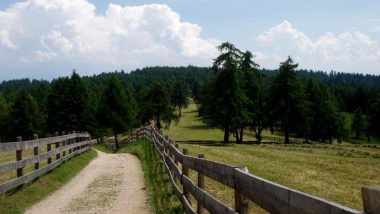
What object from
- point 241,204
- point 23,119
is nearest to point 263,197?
point 241,204

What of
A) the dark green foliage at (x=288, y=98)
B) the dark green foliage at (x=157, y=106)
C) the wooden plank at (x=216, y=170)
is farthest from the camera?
the dark green foliage at (x=157, y=106)

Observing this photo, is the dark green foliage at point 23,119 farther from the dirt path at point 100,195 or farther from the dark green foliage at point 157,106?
the dirt path at point 100,195

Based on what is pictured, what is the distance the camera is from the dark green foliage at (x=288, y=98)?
5756 centimetres

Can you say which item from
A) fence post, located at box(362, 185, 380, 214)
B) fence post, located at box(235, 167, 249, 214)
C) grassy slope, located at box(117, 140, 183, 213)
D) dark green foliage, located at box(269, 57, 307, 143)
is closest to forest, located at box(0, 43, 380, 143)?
dark green foliage, located at box(269, 57, 307, 143)

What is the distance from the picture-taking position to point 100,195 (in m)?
13.2

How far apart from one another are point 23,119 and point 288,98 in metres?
47.4

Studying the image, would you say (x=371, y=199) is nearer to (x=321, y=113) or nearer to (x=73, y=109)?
(x=73, y=109)

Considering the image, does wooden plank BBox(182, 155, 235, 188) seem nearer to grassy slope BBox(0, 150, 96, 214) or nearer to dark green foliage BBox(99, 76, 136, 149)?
grassy slope BBox(0, 150, 96, 214)

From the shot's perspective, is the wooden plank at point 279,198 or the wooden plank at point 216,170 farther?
the wooden plank at point 216,170

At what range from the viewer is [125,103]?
62.2m

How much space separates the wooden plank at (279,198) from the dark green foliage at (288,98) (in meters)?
53.6

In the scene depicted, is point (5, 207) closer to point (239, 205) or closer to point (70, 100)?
point (239, 205)

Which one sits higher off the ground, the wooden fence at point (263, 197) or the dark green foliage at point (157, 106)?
the dark green foliage at point (157, 106)

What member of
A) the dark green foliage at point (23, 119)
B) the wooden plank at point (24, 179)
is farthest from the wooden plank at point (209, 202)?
the dark green foliage at point (23, 119)
